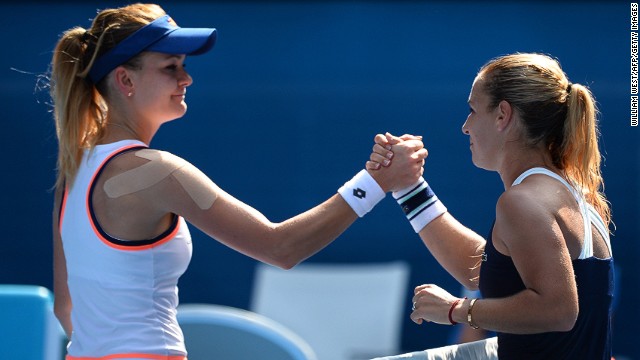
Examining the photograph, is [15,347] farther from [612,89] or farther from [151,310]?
[612,89]

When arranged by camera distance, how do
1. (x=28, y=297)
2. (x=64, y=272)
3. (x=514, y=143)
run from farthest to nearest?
(x=28, y=297) → (x=64, y=272) → (x=514, y=143)

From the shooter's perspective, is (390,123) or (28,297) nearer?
(28,297)

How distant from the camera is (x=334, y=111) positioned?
219 inches

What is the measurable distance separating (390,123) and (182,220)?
129 inches

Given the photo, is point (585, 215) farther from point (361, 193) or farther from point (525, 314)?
point (361, 193)

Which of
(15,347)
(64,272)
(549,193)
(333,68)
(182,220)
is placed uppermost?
(333,68)

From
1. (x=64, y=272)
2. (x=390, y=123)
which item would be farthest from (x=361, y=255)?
(x=64, y=272)

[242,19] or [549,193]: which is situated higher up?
[242,19]

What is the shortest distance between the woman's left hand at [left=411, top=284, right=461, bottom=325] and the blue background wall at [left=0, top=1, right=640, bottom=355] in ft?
Answer: 10.5

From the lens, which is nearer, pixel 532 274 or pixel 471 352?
pixel 532 274

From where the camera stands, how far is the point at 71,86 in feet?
7.89

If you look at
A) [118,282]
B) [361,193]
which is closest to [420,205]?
[361,193]

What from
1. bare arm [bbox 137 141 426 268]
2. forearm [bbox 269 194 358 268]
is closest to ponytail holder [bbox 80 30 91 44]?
bare arm [bbox 137 141 426 268]

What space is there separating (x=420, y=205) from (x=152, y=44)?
92 centimetres
